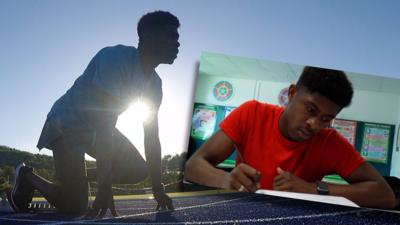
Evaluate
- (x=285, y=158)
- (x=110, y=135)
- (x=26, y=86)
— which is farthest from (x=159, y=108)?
(x=285, y=158)

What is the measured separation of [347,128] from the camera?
198cm

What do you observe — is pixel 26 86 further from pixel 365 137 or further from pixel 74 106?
pixel 365 137

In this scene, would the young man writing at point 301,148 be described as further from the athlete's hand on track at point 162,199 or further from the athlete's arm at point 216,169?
the athlete's hand on track at point 162,199

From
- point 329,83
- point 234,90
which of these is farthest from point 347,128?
point 234,90

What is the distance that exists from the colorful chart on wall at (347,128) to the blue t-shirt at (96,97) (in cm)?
113

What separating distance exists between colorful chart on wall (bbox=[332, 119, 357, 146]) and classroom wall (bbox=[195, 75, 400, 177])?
30 mm

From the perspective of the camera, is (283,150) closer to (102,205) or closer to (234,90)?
(234,90)

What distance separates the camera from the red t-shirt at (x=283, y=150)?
6.11 ft

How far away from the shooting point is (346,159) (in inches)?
73.5

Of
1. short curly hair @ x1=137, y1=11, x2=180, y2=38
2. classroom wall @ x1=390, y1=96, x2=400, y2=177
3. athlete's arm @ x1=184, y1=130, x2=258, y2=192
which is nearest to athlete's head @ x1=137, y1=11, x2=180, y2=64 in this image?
short curly hair @ x1=137, y1=11, x2=180, y2=38

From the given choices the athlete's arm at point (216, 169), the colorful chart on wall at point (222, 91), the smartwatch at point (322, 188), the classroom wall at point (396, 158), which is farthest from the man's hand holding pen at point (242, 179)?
the classroom wall at point (396, 158)

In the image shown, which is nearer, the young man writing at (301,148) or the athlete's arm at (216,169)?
the athlete's arm at (216,169)

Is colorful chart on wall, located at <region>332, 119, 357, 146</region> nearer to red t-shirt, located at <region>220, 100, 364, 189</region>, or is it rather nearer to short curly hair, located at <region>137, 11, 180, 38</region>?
red t-shirt, located at <region>220, 100, 364, 189</region>

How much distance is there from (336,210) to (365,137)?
20.0 inches
